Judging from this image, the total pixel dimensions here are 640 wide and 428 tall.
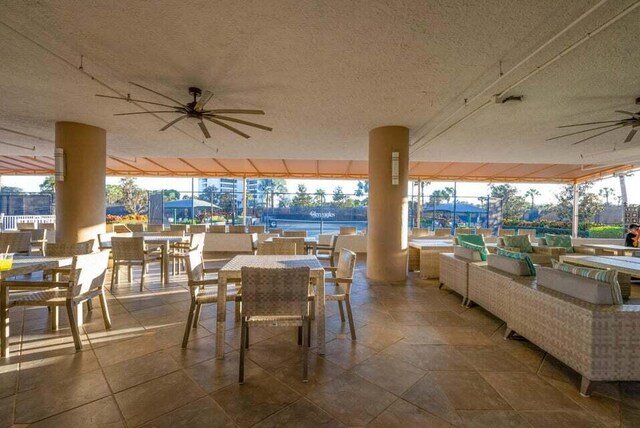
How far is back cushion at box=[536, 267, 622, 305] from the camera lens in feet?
7.06

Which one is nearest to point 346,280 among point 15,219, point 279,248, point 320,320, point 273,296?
point 320,320

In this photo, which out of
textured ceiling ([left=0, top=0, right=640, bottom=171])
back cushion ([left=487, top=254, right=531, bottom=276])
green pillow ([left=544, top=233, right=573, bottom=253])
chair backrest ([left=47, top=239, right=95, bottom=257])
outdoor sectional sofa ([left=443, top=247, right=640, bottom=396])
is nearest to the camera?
outdoor sectional sofa ([left=443, top=247, right=640, bottom=396])

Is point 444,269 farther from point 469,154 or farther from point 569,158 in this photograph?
point 569,158

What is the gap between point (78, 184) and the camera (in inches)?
205

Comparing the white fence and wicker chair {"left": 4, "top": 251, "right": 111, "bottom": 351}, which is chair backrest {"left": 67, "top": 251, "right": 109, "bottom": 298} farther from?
the white fence

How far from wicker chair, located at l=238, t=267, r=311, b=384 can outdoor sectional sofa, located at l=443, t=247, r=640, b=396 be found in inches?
82.5

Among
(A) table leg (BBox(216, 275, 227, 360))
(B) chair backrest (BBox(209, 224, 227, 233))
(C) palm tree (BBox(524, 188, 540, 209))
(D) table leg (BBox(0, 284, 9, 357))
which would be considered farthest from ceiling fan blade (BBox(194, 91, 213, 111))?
(C) palm tree (BBox(524, 188, 540, 209))

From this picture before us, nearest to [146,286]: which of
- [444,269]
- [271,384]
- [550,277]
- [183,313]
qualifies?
[183,313]

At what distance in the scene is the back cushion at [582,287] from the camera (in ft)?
7.06

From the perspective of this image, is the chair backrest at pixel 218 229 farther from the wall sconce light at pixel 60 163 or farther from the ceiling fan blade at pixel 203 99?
the ceiling fan blade at pixel 203 99

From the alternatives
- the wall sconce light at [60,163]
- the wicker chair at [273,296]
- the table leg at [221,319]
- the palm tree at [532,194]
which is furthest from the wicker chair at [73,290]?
the palm tree at [532,194]

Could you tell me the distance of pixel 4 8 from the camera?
7.49ft

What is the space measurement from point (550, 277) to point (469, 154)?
5.72 meters

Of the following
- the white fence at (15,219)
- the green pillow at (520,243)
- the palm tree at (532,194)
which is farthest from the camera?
the palm tree at (532,194)
